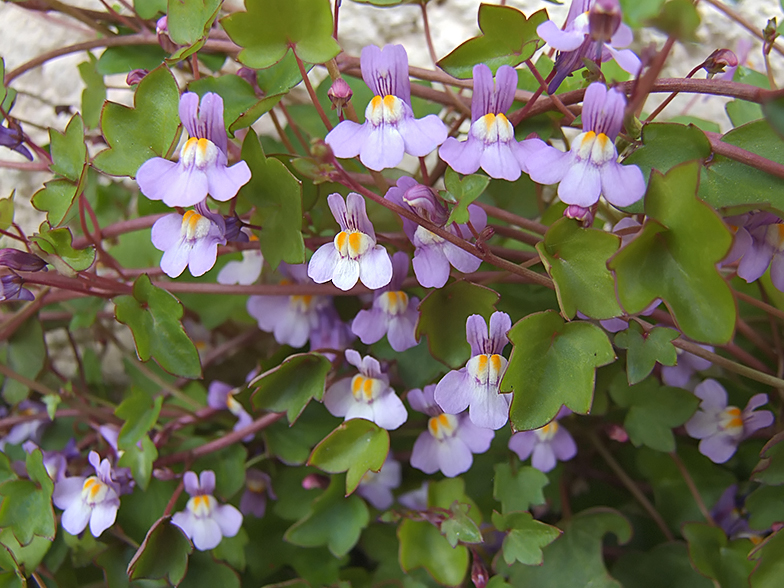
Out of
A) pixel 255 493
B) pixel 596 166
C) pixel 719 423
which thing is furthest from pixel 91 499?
pixel 719 423

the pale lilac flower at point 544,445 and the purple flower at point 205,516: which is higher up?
the pale lilac flower at point 544,445

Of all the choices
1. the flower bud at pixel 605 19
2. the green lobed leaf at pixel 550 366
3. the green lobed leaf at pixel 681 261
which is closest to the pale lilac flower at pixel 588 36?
the flower bud at pixel 605 19

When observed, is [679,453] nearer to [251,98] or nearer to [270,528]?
[270,528]

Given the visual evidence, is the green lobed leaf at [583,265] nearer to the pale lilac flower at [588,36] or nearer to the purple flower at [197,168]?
the pale lilac flower at [588,36]

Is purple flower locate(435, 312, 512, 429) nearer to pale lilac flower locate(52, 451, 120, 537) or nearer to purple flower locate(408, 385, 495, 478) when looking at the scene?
purple flower locate(408, 385, 495, 478)

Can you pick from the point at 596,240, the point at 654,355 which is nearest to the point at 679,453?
the point at 654,355

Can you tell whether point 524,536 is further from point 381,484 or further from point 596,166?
point 596,166
